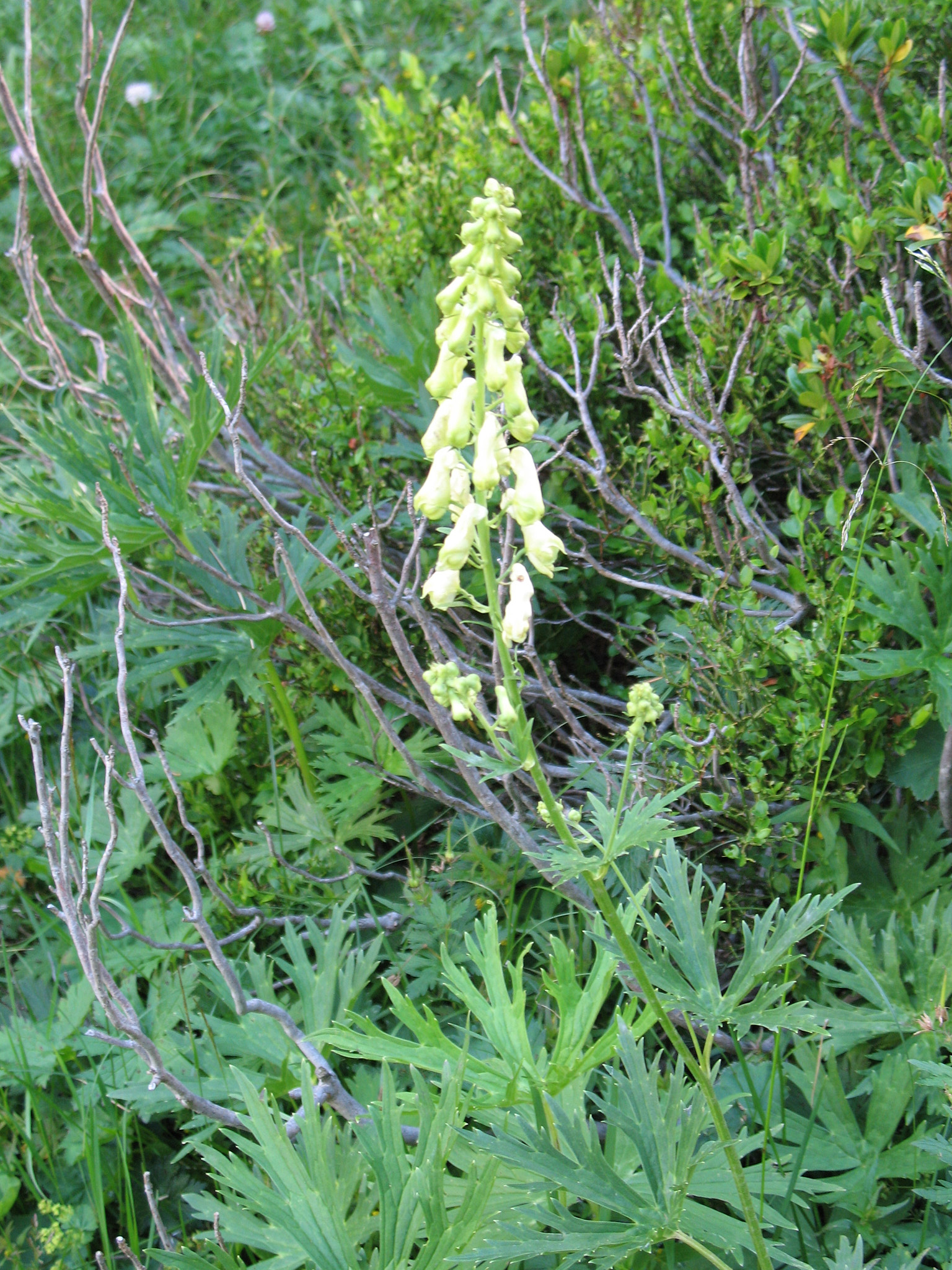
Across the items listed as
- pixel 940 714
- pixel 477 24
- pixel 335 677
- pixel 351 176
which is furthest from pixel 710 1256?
pixel 477 24

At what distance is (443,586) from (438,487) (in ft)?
0.41

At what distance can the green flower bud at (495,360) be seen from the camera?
1.18m

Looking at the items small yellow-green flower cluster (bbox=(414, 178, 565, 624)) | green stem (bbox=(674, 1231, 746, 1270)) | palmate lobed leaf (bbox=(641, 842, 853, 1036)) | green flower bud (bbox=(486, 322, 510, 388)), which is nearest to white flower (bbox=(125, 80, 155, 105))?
small yellow-green flower cluster (bbox=(414, 178, 565, 624))

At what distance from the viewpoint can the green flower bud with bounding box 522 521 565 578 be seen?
49.7 inches

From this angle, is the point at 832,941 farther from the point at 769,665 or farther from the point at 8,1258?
the point at 8,1258

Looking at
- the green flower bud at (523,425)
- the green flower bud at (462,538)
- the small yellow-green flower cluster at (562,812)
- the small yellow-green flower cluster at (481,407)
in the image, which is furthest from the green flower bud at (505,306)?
the small yellow-green flower cluster at (562,812)

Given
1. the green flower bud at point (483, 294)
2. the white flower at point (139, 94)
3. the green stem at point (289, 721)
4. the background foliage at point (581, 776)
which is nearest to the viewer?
the green flower bud at point (483, 294)

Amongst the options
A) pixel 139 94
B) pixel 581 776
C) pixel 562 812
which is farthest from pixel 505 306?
pixel 139 94

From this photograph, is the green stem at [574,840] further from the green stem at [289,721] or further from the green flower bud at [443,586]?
the green stem at [289,721]

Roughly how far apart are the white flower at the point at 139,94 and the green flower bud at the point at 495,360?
14.0 feet

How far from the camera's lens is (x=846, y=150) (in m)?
2.26

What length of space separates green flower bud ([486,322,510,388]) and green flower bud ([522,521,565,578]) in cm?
18

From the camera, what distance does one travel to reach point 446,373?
1264mm

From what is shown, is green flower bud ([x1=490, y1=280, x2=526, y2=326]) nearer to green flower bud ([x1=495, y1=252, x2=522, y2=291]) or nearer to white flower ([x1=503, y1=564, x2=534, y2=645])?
green flower bud ([x1=495, y1=252, x2=522, y2=291])
